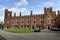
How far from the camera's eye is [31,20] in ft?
336

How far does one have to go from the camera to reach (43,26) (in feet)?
304

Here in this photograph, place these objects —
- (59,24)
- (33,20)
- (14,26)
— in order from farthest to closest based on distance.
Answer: (14,26) → (33,20) → (59,24)

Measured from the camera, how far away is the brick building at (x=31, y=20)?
9175 cm

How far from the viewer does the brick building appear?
301ft

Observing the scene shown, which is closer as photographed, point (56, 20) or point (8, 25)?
point (56, 20)

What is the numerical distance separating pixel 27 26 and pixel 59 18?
24228 mm

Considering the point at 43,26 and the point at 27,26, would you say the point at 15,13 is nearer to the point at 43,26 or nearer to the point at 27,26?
the point at 27,26

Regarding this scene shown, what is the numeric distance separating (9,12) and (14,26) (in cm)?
1323

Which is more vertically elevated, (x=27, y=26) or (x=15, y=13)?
(x=15, y=13)

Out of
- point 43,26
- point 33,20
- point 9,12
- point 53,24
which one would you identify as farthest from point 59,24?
point 9,12

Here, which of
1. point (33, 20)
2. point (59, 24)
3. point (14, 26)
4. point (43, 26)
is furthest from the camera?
point (14, 26)

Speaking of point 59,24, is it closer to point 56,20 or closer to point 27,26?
point 56,20

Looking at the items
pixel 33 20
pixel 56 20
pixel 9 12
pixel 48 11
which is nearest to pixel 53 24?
pixel 56 20

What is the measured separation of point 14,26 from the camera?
11000cm
